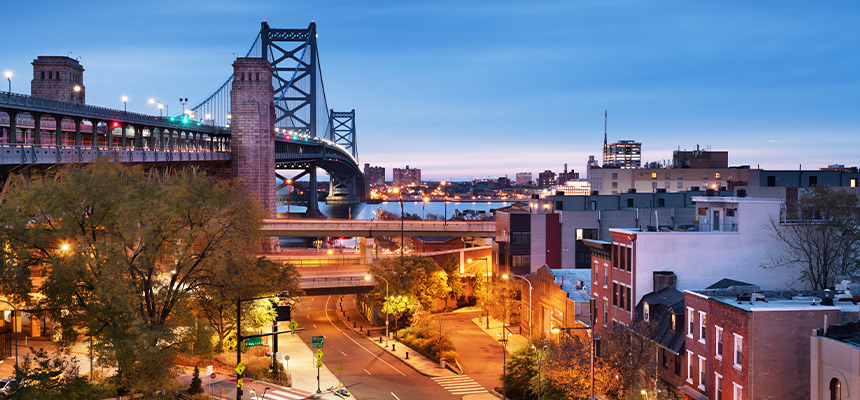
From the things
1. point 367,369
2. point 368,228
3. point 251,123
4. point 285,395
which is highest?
point 251,123

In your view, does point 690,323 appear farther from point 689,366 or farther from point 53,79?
point 53,79

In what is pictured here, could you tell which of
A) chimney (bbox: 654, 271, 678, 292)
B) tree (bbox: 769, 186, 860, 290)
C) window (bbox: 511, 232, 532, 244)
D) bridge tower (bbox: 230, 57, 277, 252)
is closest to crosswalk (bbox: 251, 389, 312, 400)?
chimney (bbox: 654, 271, 678, 292)

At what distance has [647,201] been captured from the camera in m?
82.1

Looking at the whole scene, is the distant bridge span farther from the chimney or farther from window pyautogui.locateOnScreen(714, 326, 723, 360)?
window pyautogui.locateOnScreen(714, 326, 723, 360)

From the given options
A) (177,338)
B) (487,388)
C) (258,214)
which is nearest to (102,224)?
(177,338)

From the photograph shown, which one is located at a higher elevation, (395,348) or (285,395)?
(285,395)

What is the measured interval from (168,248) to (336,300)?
57464 millimetres

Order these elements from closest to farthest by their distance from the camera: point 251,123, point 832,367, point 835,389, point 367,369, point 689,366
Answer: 1. point 835,389
2. point 832,367
3. point 689,366
4. point 367,369
5. point 251,123

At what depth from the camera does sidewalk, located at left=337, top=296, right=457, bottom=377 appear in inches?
2174

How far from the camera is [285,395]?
150ft

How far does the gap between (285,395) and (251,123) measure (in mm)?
62897

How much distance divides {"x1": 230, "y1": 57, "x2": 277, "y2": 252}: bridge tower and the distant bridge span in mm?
11881

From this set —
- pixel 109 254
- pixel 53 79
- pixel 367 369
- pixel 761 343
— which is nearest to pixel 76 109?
pixel 367 369

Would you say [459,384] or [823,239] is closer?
[823,239]
